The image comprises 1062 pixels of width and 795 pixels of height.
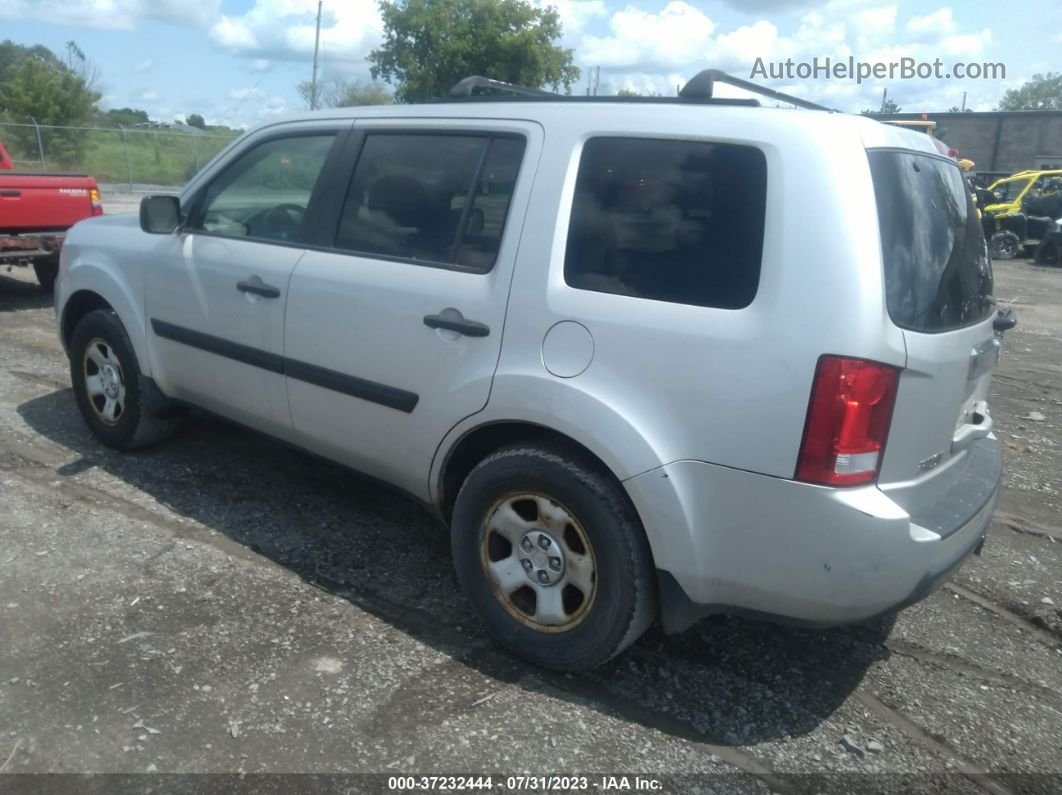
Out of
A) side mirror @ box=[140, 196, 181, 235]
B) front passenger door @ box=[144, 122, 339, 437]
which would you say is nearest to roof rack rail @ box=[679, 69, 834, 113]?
front passenger door @ box=[144, 122, 339, 437]

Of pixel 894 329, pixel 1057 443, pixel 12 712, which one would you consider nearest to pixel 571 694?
pixel 894 329

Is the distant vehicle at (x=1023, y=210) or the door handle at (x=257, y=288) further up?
the door handle at (x=257, y=288)

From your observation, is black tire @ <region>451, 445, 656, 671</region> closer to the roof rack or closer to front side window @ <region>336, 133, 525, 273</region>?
front side window @ <region>336, 133, 525, 273</region>

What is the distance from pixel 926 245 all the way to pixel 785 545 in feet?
3.28

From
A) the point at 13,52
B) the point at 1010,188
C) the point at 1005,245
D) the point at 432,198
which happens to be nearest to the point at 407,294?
the point at 432,198

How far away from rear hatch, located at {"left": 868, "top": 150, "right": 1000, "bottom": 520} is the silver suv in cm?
1

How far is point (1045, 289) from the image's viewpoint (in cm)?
1589

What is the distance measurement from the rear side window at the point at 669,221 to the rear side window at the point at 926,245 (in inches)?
14.4

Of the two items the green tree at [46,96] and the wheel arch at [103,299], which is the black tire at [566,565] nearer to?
the wheel arch at [103,299]

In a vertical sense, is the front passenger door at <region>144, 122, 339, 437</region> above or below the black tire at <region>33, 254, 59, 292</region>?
above

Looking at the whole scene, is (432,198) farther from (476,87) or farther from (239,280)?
(239,280)

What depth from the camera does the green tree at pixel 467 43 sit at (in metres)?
32.1

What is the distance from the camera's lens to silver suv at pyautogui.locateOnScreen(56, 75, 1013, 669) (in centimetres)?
260

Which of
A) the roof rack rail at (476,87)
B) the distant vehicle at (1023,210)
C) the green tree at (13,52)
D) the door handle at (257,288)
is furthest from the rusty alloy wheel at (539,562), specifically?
the green tree at (13,52)
